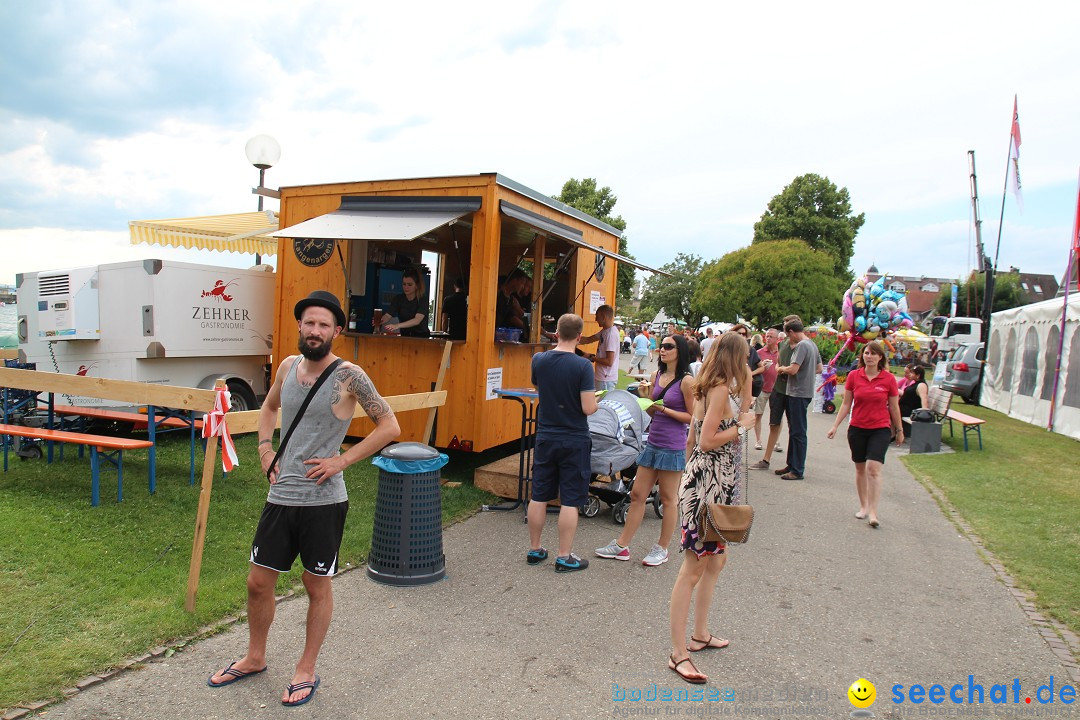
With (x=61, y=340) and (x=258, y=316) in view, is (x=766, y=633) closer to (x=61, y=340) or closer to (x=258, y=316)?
(x=258, y=316)

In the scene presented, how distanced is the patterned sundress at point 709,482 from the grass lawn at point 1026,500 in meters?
2.69

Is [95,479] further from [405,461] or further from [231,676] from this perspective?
[231,676]

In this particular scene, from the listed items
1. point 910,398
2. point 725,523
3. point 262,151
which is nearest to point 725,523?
point 725,523

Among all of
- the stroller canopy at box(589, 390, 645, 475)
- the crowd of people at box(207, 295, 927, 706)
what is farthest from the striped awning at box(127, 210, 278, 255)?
the crowd of people at box(207, 295, 927, 706)

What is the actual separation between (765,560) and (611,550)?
1.30m

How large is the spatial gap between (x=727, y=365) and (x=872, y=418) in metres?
3.52

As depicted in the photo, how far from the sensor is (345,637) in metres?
3.78

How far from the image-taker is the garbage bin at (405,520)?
4594 millimetres

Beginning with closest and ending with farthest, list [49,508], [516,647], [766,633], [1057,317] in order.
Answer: [516,647], [766,633], [49,508], [1057,317]

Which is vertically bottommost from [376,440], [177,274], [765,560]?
[765,560]

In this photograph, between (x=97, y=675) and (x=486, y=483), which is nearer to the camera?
(x=97, y=675)

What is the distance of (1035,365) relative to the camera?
15008mm

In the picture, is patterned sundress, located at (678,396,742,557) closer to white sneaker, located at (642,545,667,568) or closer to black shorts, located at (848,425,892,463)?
white sneaker, located at (642,545,667,568)

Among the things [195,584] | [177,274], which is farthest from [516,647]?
[177,274]
